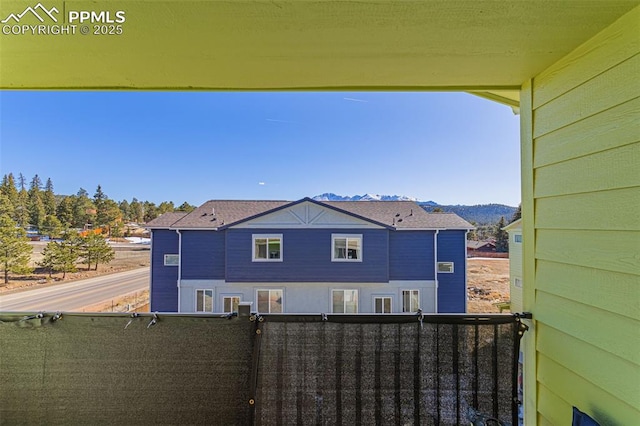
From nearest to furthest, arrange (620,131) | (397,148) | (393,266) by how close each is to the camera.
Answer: (620,131)
(393,266)
(397,148)

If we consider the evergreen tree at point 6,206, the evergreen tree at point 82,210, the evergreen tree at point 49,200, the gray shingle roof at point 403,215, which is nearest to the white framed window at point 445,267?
the gray shingle roof at point 403,215

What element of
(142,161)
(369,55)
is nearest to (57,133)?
(142,161)

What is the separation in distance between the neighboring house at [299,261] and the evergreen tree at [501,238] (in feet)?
0.65

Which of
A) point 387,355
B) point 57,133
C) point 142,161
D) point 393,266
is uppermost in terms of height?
point 57,133

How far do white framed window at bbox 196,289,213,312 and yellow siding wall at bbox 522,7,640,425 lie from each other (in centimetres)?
151

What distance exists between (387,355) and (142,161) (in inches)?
79.9

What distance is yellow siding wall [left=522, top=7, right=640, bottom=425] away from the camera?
2.17 feet

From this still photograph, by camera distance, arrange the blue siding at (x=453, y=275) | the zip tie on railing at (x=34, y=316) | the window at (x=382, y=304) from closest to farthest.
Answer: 1. the zip tie on railing at (x=34, y=316)
2. the blue siding at (x=453, y=275)
3. the window at (x=382, y=304)

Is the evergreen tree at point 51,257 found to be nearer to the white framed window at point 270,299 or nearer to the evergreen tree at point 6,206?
the evergreen tree at point 6,206

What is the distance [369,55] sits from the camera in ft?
2.71

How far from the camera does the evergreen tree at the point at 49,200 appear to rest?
4.17ft

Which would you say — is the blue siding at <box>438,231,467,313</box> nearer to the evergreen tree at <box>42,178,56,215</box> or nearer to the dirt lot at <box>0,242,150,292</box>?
the dirt lot at <box>0,242,150,292</box>

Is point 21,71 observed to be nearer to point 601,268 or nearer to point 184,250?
point 184,250

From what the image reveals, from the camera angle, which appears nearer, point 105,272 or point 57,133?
point 105,272
